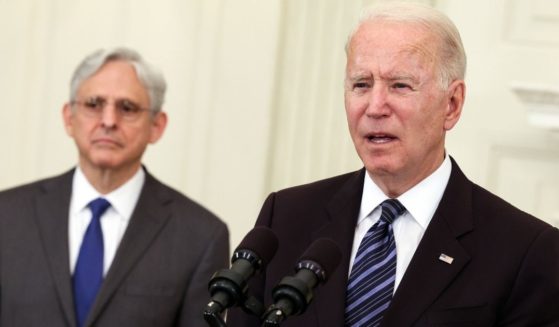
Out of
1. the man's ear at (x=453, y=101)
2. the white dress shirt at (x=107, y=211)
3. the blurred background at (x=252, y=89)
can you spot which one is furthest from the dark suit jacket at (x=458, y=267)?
the blurred background at (x=252, y=89)

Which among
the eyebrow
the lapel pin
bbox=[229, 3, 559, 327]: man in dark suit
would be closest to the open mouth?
bbox=[229, 3, 559, 327]: man in dark suit

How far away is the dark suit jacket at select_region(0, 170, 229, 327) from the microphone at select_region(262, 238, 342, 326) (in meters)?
1.51

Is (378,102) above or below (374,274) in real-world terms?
above

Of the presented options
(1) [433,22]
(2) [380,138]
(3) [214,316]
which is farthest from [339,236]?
(3) [214,316]

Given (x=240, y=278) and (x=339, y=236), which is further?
(x=339, y=236)

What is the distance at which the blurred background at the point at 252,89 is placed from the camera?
4.45 metres

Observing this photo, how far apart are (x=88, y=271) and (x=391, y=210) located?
141cm

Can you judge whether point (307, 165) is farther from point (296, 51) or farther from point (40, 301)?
point (40, 301)

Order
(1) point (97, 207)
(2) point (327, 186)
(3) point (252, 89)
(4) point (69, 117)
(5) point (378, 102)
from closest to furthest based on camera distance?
(5) point (378, 102) → (2) point (327, 186) → (1) point (97, 207) → (4) point (69, 117) → (3) point (252, 89)

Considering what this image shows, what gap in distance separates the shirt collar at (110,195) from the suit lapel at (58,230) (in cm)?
2

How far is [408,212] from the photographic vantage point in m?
2.54

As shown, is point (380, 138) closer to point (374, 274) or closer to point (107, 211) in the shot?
point (374, 274)

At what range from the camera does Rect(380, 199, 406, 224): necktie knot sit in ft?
8.29

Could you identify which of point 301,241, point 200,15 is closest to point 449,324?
point 301,241
